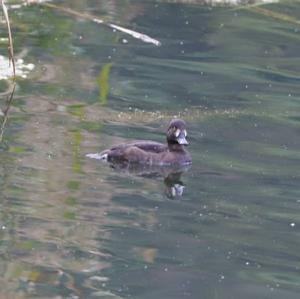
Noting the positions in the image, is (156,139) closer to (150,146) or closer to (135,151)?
(150,146)

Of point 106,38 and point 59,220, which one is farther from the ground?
point 59,220

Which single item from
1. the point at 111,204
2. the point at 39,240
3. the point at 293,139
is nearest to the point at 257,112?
the point at 293,139

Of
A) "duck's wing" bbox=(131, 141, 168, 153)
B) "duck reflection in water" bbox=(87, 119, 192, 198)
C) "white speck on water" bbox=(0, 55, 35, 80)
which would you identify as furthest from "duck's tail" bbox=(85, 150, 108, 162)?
"white speck on water" bbox=(0, 55, 35, 80)

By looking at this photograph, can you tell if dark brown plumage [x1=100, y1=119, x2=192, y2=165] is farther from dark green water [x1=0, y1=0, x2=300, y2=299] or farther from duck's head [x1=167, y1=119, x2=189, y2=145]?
dark green water [x1=0, y1=0, x2=300, y2=299]

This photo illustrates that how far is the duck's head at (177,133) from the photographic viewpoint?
10297 millimetres

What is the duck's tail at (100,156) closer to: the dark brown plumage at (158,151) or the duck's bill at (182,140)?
the dark brown plumage at (158,151)

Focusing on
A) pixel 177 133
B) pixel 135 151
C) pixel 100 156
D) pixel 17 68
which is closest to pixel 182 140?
pixel 177 133

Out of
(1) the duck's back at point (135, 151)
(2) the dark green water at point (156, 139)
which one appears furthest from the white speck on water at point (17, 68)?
(1) the duck's back at point (135, 151)

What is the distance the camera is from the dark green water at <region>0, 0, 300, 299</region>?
7387mm

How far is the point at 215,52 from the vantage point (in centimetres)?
1431

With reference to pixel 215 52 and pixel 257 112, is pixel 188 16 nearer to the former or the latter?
pixel 215 52

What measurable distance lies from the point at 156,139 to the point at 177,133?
2.15 feet

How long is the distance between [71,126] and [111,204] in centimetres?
215

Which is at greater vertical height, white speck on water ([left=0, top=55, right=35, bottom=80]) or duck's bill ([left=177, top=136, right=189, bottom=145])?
duck's bill ([left=177, top=136, right=189, bottom=145])
